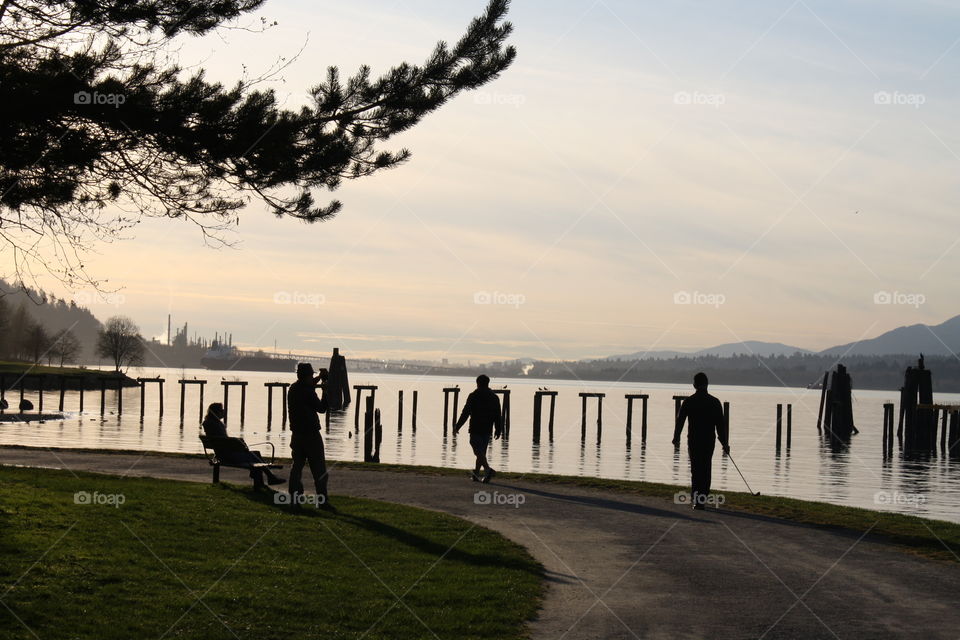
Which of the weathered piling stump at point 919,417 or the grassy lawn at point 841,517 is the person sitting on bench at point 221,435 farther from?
the weathered piling stump at point 919,417

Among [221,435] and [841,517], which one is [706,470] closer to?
[841,517]

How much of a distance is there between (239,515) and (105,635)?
5833 mm

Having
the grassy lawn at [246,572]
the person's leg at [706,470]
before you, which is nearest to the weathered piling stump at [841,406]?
the person's leg at [706,470]

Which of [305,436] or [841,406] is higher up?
[305,436]

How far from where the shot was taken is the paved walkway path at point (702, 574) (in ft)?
28.3

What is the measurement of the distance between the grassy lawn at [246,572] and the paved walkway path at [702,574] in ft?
2.03

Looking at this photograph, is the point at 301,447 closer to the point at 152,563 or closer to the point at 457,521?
the point at 457,521

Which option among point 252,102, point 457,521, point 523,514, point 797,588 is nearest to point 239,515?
point 457,521

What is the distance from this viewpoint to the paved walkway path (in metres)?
8.62

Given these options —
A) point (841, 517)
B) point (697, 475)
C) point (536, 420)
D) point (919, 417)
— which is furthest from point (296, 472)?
point (919, 417)

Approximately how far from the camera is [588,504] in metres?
16.7

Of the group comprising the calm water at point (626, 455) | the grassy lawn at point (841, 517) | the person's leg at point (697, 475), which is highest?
the person's leg at point (697, 475)

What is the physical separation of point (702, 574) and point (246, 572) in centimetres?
482

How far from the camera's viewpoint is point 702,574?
1077cm
